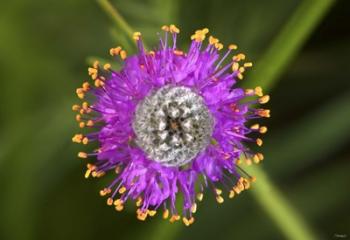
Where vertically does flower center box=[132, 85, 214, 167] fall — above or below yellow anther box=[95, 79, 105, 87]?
below

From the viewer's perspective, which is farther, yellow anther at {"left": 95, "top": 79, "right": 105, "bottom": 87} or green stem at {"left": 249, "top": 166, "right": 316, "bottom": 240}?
green stem at {"left": 249, "top": 166, "right": 316, "bottom": 240}

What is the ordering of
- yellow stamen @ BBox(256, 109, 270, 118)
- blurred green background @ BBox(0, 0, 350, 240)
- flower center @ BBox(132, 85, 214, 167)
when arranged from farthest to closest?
blurred green background @ BBox(0, 0, 350, 240), yellow stamen @ BBox(256, 109, 270, 118), flower center @ BBox(132, 85, 214, 167)

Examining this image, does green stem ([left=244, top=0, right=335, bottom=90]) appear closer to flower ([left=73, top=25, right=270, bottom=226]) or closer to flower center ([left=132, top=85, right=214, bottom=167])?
flower ([left=73, top=25, right=270, bottom=226])

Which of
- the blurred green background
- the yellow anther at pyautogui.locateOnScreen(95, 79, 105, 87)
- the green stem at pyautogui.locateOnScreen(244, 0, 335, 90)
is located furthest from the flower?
the blurred green background

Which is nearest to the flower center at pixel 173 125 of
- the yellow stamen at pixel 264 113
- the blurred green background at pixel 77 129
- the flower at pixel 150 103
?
the flower at pixel 150 103

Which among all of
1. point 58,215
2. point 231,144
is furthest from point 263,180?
A: point 58,215

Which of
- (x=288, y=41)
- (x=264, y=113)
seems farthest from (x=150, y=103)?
(x=288, y=41)
